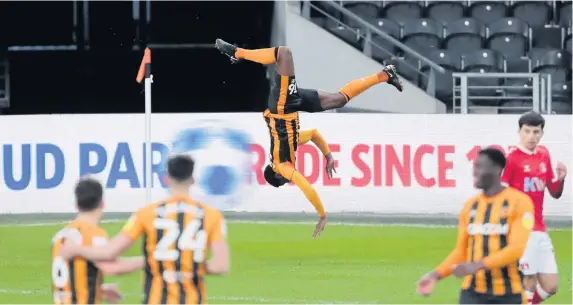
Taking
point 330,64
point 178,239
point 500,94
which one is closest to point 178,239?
point 178,239

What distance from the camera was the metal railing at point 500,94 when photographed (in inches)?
859

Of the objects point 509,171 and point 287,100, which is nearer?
point 509,171

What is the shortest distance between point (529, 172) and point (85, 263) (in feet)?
13.7

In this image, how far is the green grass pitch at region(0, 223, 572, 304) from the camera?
484 inches

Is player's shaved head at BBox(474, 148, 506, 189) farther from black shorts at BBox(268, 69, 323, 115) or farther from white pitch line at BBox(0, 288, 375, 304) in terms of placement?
black shorts at BBox(268, 69, 323, 115)

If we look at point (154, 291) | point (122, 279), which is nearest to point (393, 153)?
point (122, 279)

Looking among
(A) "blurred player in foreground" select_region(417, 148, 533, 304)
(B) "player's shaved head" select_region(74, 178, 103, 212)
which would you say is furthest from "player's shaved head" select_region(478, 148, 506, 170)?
(B) "player's shaved head" select_region(74, 178, 103, 212)

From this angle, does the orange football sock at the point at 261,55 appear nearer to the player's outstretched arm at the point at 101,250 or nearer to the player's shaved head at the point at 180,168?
the player's shaved head at the point at 180,168

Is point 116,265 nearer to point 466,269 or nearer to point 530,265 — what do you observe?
point 466,269

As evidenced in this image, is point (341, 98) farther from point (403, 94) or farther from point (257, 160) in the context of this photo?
point (403, 94)

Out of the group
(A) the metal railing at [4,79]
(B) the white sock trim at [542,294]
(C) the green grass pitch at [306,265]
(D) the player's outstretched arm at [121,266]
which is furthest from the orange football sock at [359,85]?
(A) the metal railing at [4,79]

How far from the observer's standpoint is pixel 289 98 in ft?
42.8

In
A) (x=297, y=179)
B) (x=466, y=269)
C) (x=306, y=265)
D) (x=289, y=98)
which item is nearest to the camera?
(x=466, y=269)

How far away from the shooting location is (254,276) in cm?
1366
